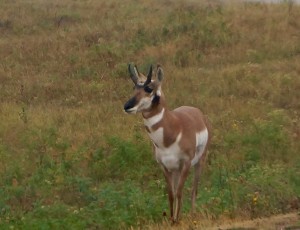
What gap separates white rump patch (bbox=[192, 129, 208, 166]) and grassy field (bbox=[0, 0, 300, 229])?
66cm

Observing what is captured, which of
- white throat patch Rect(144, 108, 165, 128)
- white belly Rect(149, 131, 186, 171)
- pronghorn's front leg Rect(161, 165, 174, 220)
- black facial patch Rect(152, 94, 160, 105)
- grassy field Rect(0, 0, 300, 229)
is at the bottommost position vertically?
grassy field Rect(0, 0, 300, 229)

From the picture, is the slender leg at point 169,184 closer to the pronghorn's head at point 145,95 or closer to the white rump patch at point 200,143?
the white rump patch at point 200,143

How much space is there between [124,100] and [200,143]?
7654mm

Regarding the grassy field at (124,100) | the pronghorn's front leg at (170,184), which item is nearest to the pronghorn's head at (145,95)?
the pronghorn's front leg at (170,184)

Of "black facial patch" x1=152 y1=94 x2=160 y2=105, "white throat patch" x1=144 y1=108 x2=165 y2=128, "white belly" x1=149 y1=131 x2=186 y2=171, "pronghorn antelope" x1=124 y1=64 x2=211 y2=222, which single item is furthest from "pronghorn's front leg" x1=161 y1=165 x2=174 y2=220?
"black facial patch" x1=152 y1=94 x2=160 y2=105

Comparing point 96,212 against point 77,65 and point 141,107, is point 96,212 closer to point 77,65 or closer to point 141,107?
point 141,107

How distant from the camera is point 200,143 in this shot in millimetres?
9039

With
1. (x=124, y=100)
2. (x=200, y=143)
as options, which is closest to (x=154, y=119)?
(x=200, y=143)

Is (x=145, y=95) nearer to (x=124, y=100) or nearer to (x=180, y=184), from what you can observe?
(x=180, y=184)

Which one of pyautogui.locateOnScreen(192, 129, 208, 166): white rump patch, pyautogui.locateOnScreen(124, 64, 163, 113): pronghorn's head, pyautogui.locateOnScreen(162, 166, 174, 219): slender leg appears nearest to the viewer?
pyautogui.locateOnScreen(124, 64, 163, 113): pronghorn's head

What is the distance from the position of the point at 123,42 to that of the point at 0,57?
142 inches

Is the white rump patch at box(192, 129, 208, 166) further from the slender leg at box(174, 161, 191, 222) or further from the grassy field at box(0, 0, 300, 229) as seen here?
the grassy field at box(0, 0, 300, 229)

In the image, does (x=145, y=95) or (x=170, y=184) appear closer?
(x=145, y=95)

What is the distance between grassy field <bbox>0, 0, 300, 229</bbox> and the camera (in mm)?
9648
